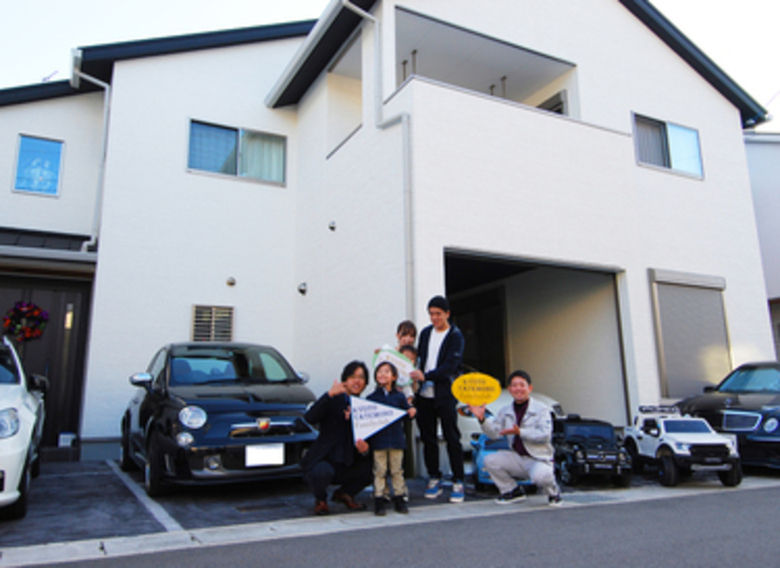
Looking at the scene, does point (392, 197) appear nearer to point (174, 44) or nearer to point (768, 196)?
point (174, 44)

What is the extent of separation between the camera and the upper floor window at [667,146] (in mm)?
10531

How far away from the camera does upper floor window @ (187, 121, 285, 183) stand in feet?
33.6

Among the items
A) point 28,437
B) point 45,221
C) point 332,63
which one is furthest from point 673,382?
point 45,221

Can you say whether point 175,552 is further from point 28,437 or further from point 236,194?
point 236,194

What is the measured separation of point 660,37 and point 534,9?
3.21 meters

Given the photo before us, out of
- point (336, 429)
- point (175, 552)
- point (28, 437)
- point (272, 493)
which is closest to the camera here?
point (175, 552)

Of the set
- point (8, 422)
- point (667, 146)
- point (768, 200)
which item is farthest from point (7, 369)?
point (768, 200)

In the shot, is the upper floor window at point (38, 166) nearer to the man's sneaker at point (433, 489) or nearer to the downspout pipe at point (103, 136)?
the downspout pipe at point (103, 136)

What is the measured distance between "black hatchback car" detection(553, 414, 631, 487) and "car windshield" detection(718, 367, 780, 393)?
8.92 ft

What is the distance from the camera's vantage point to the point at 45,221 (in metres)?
9.83

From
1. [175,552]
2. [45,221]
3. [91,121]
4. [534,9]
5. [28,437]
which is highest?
[534,9]

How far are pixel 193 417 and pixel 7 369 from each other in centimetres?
179

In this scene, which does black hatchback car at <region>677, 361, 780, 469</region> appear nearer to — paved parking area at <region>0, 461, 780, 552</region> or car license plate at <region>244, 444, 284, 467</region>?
paved parking area at <region>0, 461, 780, 552</region>

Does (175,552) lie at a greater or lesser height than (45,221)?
lesser
